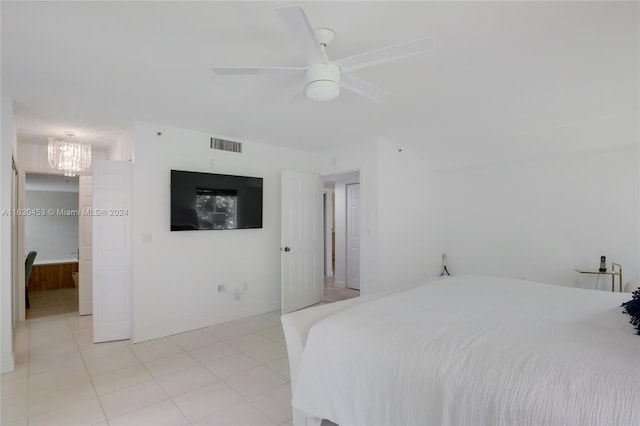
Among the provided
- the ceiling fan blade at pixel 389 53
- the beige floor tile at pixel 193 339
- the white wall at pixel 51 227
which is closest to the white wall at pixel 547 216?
the ceiling fan blade at pixel 389 53

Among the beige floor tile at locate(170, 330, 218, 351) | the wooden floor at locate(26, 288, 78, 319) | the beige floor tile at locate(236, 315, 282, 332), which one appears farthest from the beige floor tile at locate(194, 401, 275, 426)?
the wooden floor at locate(26, 288, 78, 319)

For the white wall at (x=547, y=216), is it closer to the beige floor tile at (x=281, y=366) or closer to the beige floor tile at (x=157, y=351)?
the beige floor tile at (x=281, y=366)

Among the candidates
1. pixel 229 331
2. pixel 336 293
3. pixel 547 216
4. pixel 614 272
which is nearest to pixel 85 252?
pixel 229 331

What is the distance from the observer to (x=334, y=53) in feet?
7.00

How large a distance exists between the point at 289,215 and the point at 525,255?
3.32 m

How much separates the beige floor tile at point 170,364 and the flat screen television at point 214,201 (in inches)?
54.8

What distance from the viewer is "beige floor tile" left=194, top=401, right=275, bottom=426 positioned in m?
2.06

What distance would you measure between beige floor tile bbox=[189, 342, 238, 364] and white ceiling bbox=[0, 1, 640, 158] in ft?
7.96

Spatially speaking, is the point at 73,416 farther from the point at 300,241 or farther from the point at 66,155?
Answer: the point at 300,241

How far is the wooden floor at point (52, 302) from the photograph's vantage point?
464 cm

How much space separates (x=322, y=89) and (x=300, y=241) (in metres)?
3.10

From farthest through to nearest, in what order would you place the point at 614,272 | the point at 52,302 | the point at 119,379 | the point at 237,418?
the point at 52,302, the point at 614,272, the point at 119,379, the point at 237,418

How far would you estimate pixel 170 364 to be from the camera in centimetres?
294

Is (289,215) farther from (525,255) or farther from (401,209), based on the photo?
(525,255)
